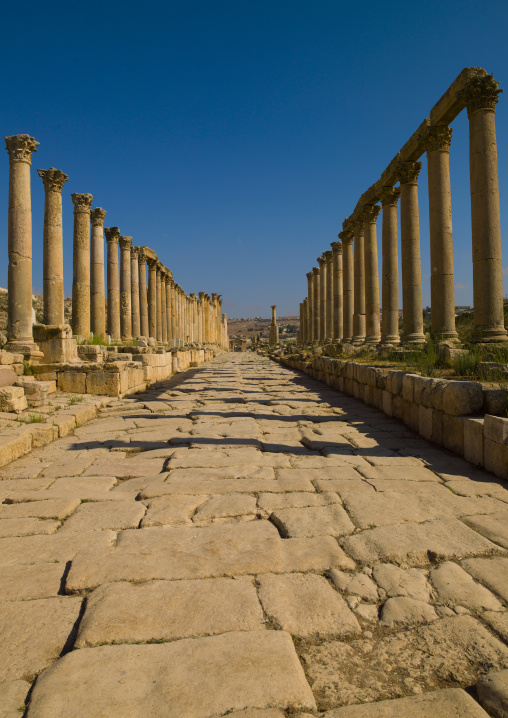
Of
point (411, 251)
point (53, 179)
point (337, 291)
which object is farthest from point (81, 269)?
point (337, 291)

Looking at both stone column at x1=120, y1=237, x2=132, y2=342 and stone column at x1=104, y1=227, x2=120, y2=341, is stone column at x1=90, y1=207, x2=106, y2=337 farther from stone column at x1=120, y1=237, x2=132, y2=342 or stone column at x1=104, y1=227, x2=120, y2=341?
stone column at x1=120, y1=237, x2=132, y2=342

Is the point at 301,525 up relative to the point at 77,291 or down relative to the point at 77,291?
down

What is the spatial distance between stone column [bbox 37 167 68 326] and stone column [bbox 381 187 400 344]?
10260mm

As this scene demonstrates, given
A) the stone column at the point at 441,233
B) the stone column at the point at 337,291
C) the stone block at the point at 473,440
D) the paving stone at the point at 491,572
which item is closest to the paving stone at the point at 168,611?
the paving stone at the point at 491,572

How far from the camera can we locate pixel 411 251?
1407cm

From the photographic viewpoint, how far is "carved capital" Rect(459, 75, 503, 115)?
389 inches

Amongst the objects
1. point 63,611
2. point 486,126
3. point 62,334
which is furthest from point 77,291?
point 63,611

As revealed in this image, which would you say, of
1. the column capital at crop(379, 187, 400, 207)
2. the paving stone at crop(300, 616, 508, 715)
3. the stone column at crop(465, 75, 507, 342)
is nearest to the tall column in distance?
the column capital at crop(379, 187, 400, 207)

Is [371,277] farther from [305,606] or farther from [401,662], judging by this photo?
[401,662]

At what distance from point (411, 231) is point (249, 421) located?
9283 mm

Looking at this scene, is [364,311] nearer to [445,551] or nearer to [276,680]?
[445,551]

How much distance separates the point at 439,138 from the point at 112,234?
539 inches

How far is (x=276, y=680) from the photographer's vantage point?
182 cm

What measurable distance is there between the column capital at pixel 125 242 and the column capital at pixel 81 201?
20.3 ft
